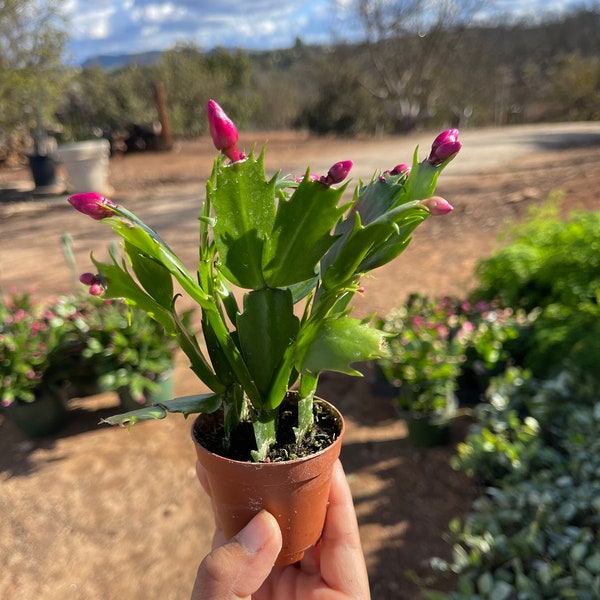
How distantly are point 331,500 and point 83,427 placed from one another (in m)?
2.54

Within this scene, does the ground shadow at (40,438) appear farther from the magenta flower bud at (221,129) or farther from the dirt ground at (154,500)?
the magenta flower bud at (221,129)

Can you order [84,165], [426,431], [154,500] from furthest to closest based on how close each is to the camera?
[84,165] → [426,431] → [154,500]

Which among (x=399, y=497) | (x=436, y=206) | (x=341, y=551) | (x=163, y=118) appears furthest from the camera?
(x=163, y=118)

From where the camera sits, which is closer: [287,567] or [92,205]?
[92,205]

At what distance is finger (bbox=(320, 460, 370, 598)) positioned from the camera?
4.34ft

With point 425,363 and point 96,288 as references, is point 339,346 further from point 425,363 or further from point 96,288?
point 425,363

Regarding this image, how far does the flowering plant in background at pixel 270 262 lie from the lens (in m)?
0.87

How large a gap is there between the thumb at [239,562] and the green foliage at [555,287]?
6.35 feet

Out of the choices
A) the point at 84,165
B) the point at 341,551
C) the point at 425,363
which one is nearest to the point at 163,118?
the point at 84,165

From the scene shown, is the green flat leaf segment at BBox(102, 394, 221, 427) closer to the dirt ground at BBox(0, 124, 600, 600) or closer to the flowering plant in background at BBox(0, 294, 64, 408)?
the dirt ground at BBox(0, 124, 600, 600)

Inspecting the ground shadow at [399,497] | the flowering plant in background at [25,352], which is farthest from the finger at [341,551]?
the flowering plant in background at [25,352]

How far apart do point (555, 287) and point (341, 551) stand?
2390 mm

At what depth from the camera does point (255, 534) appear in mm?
1062

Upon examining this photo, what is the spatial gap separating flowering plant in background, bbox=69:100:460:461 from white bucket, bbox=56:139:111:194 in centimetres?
920
